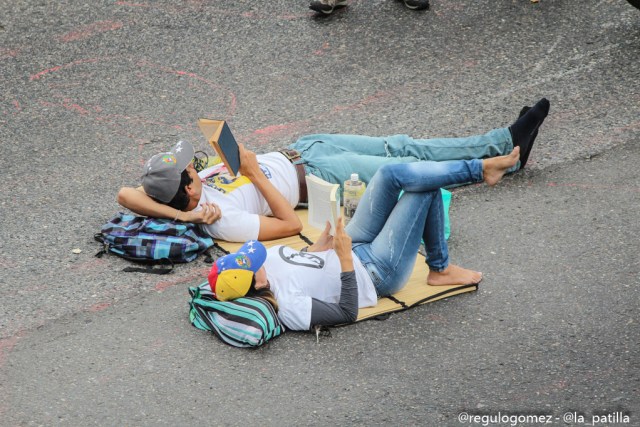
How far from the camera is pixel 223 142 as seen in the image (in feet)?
17.3

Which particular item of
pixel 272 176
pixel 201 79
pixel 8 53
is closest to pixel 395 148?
pixel 272 176

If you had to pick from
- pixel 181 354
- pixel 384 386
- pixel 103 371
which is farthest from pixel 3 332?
pixel 384 386

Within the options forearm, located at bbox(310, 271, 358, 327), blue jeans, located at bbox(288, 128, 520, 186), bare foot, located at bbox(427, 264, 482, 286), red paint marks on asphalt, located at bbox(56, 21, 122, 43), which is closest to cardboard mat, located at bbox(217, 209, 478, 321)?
bare foot, located at bbox(427, 264, 482, 286)

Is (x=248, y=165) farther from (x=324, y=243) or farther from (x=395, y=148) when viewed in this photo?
(x=395, y=148)

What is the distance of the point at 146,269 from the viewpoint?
217 inches

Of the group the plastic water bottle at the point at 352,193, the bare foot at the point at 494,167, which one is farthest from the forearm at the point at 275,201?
the bare foot at the point at 494,167

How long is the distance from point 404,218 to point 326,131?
2598mm

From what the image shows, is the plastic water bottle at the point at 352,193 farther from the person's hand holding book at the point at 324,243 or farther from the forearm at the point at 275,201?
the person's hand holding book at the point at 324,243

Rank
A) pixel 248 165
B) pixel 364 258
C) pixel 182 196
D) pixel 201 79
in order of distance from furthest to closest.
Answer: pixel 201 79
pixel 248 165
pixel 182 196
pixel 364 258

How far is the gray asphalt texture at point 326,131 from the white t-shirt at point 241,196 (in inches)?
12.4

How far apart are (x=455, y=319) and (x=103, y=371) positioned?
1.96 metres

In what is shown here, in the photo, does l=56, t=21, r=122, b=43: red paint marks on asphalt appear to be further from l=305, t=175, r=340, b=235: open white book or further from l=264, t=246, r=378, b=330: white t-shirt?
l=264, t=246, r=378, b=330: white t-shirt

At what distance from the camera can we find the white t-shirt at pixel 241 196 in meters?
5.64

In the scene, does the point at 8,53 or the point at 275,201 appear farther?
the point at 8,53
